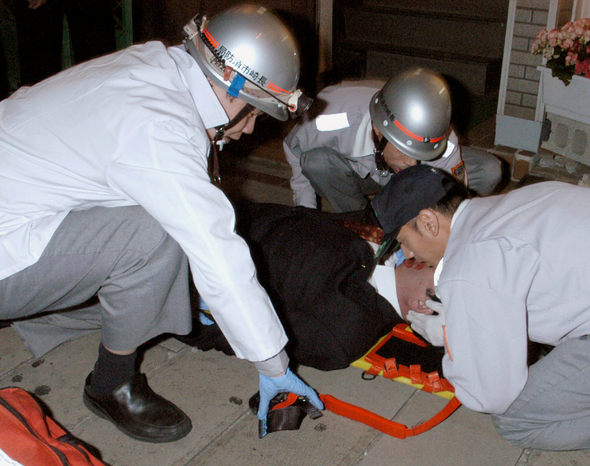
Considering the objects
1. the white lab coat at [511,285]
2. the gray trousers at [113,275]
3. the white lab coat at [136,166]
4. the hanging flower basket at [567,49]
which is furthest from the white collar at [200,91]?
the hanging flower basket at [567,49]

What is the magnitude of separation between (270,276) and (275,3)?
12.8ft

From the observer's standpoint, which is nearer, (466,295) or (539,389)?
(466,295)

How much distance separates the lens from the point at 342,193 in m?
3.28

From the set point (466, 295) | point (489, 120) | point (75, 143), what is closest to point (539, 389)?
point (466, 295)

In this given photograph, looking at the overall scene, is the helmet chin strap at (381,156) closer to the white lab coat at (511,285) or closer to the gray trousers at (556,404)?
the white lab coat at (511,285)

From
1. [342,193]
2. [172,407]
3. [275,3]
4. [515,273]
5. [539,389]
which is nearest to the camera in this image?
[515,273]

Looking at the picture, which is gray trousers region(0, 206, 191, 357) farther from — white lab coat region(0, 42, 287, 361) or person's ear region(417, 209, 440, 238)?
person's ear region(417, 209, 440, 238)

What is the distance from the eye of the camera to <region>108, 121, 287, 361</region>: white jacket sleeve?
1655 mm

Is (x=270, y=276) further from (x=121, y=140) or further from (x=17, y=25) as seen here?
(x=17, y=25)

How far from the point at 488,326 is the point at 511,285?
0.12 meters

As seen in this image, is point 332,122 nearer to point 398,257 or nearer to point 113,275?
point 398,257

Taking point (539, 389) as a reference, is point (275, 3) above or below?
above

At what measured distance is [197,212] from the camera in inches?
65.6

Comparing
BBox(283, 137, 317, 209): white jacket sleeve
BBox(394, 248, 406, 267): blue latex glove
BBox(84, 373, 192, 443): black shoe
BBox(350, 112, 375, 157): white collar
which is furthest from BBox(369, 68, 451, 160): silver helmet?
BBox(84, 373, 192, 443): black shoe
